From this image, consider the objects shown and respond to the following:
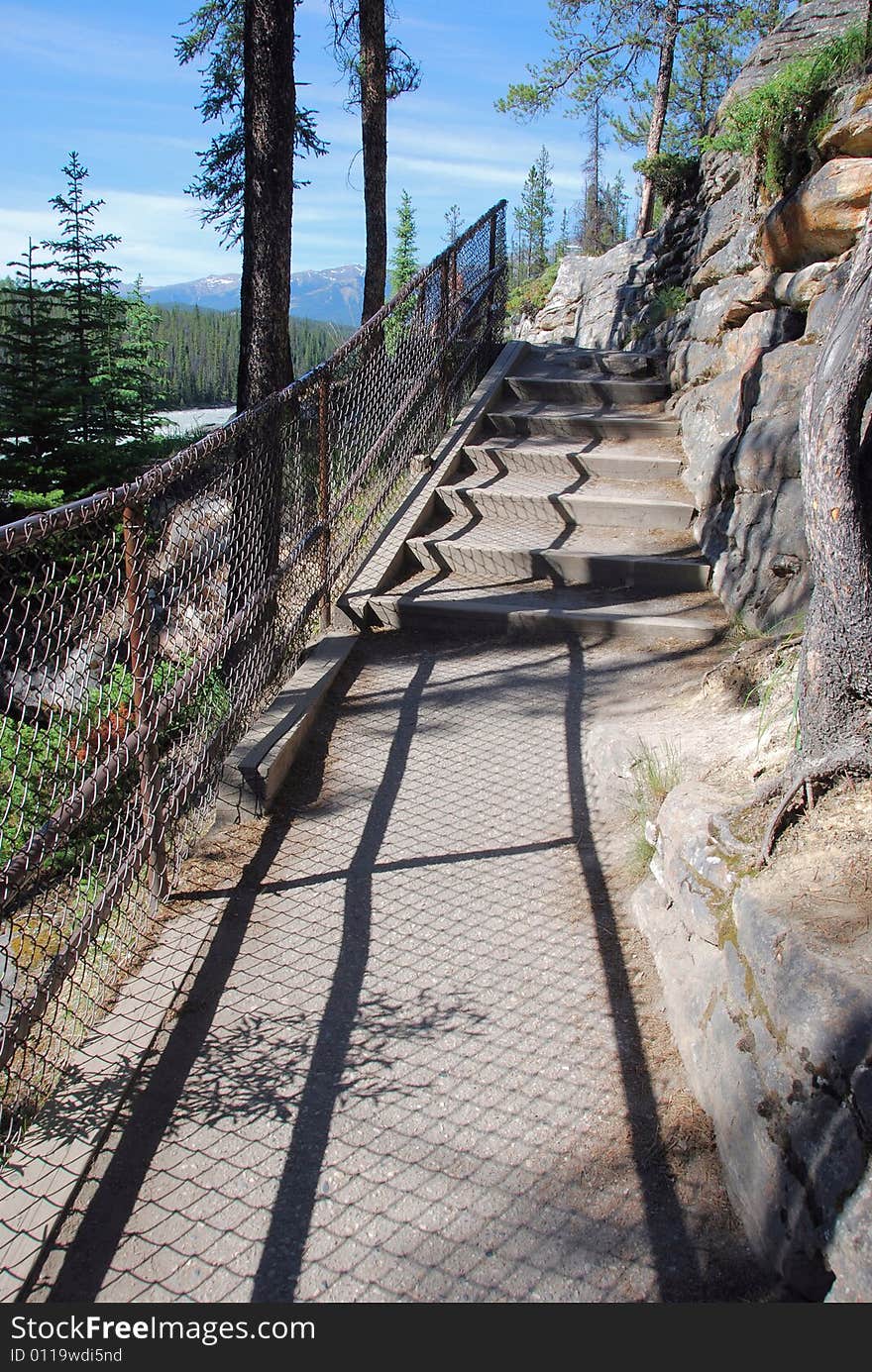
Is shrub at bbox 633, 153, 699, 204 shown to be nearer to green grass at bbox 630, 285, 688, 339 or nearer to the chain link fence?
green grass at bbox 630, 285, 688, 339

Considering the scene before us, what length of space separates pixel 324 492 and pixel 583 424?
3691mm

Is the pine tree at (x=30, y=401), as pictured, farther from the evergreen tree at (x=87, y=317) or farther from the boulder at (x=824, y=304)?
the boulder at (x=824, y=304)

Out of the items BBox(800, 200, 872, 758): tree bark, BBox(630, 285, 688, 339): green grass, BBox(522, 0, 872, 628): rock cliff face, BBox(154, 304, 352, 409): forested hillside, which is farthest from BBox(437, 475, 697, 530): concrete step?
BBox(154, 304, 352, 409): forested hillside

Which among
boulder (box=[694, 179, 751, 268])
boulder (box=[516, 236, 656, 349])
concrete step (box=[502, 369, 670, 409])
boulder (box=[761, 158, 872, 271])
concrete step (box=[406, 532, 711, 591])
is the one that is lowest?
concrete step (box=[406, 532, 711, 591])

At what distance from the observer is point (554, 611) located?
20.6ft

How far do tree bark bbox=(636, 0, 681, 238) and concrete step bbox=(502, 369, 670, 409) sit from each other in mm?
10306

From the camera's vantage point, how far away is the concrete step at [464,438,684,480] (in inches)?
310

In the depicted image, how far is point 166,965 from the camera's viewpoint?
3.39 metres

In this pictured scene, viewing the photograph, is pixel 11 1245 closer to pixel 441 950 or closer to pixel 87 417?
pixel 441 950

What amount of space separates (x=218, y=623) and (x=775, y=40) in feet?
28.3

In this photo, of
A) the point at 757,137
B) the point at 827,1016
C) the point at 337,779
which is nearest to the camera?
the point at 827,1016

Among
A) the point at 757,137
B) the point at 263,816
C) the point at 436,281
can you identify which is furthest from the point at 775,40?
the point at 263,816

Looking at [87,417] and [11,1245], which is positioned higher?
[87,417]

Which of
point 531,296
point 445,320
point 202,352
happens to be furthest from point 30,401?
point 202,352
